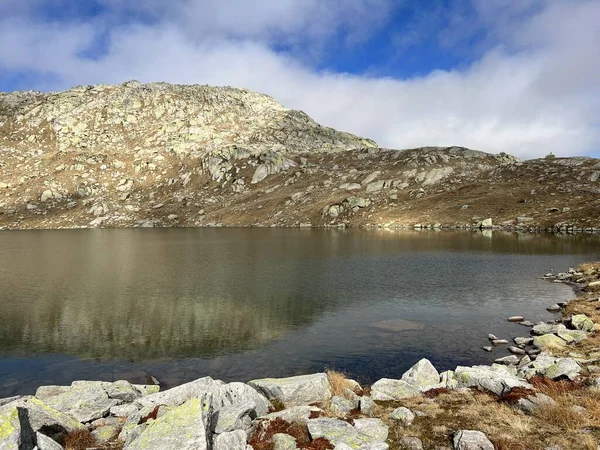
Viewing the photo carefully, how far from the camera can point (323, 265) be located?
6300 centimetres

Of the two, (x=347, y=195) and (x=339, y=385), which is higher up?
(x=347, y=195)

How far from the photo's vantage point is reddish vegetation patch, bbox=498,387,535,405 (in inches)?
601

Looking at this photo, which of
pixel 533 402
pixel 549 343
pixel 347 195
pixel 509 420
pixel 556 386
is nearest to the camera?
pixel 509 420

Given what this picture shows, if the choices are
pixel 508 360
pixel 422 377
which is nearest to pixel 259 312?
pixel 422 377

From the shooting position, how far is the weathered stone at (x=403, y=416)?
14753 millimetres

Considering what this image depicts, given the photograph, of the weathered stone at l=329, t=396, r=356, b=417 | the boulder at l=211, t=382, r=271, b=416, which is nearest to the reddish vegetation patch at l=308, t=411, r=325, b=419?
the weathered stone at l=329, t=396, r=356, b=417

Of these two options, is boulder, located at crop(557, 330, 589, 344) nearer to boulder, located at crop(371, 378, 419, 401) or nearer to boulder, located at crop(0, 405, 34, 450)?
boulder, located at crop(371, 378, 419, 401)

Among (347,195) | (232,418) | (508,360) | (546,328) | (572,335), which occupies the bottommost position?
(508,360)

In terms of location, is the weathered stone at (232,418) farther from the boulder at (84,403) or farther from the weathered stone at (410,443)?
the boulder at (84,403)

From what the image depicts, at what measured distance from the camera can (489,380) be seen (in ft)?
57.3

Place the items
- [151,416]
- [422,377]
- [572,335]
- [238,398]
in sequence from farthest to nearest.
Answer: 1. [572,335]
2. [422,377]
3. [238,398]
4. [151,416]

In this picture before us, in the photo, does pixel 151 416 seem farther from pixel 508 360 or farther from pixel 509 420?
pixel 508 360

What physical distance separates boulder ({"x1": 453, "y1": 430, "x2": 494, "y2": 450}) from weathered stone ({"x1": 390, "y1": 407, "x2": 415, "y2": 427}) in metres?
2.16

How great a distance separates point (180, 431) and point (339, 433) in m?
5.11
